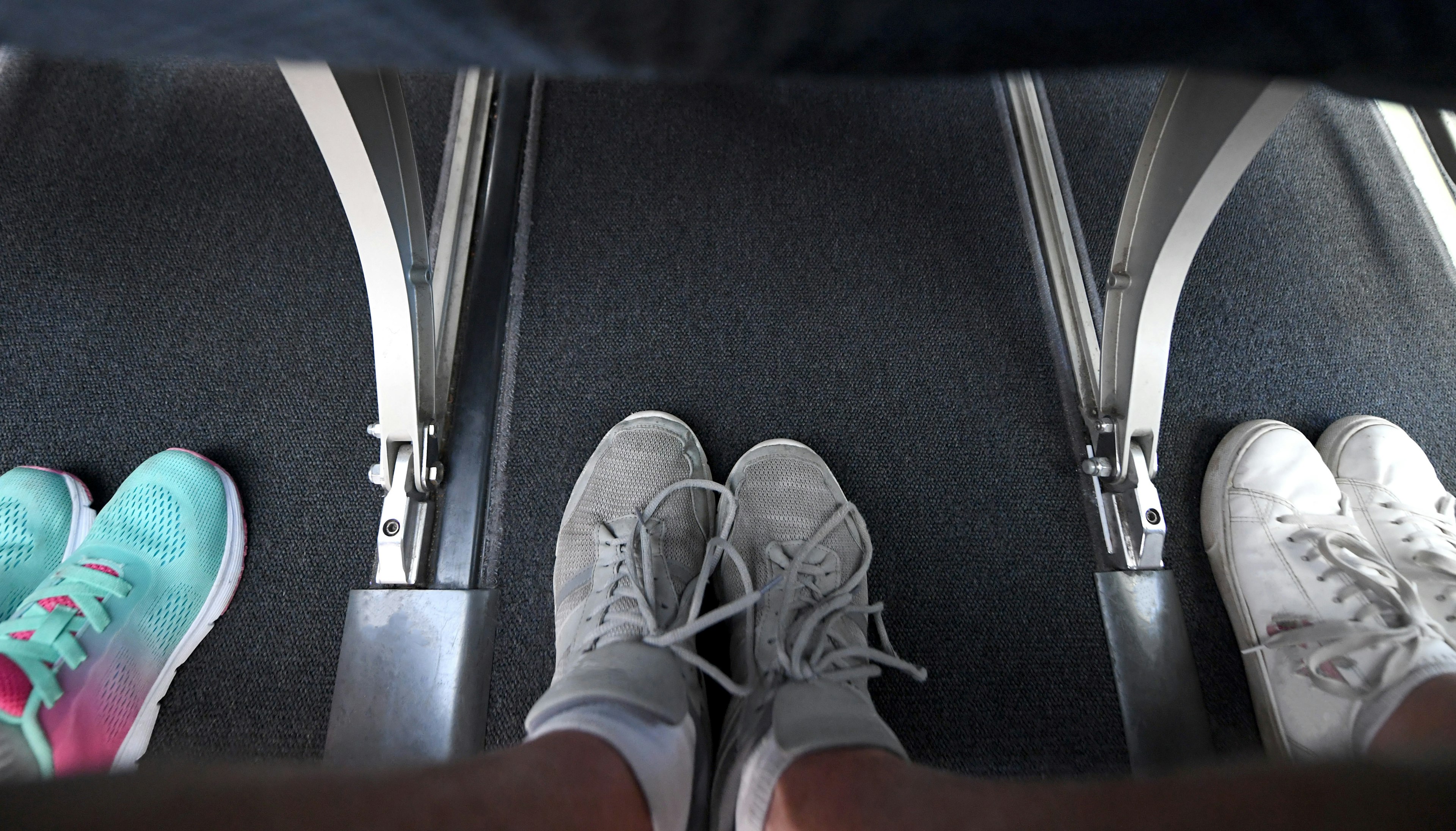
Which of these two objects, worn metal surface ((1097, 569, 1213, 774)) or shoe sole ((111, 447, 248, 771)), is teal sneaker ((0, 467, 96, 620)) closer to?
shoe sole ((111, 447, 248, 771))

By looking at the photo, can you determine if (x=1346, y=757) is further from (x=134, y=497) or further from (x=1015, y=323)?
(x=134, y=497)

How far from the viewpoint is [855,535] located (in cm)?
78

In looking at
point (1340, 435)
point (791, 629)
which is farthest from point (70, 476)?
point (1340, 435)

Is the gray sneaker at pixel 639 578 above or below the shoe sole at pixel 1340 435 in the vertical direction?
below

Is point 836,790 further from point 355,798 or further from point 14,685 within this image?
point 14,685

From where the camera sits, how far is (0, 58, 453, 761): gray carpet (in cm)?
75

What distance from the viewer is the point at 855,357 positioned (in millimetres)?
884

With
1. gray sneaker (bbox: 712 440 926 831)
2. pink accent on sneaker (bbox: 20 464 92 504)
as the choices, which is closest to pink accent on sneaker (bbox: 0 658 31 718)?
pink accent on sneaker (bbox: 20 464 92 504)

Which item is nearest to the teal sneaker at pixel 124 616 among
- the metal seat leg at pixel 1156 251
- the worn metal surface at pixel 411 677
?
the worn metal surface at pixel 411 677

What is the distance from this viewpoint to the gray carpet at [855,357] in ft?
2.53

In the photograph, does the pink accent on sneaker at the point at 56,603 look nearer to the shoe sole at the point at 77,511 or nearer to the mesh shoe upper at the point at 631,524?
the shoe sole at the point at 77,511

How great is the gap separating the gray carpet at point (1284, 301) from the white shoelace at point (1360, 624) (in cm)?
10

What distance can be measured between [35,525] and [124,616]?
18cm

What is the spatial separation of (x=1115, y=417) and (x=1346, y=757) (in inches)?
19.0
